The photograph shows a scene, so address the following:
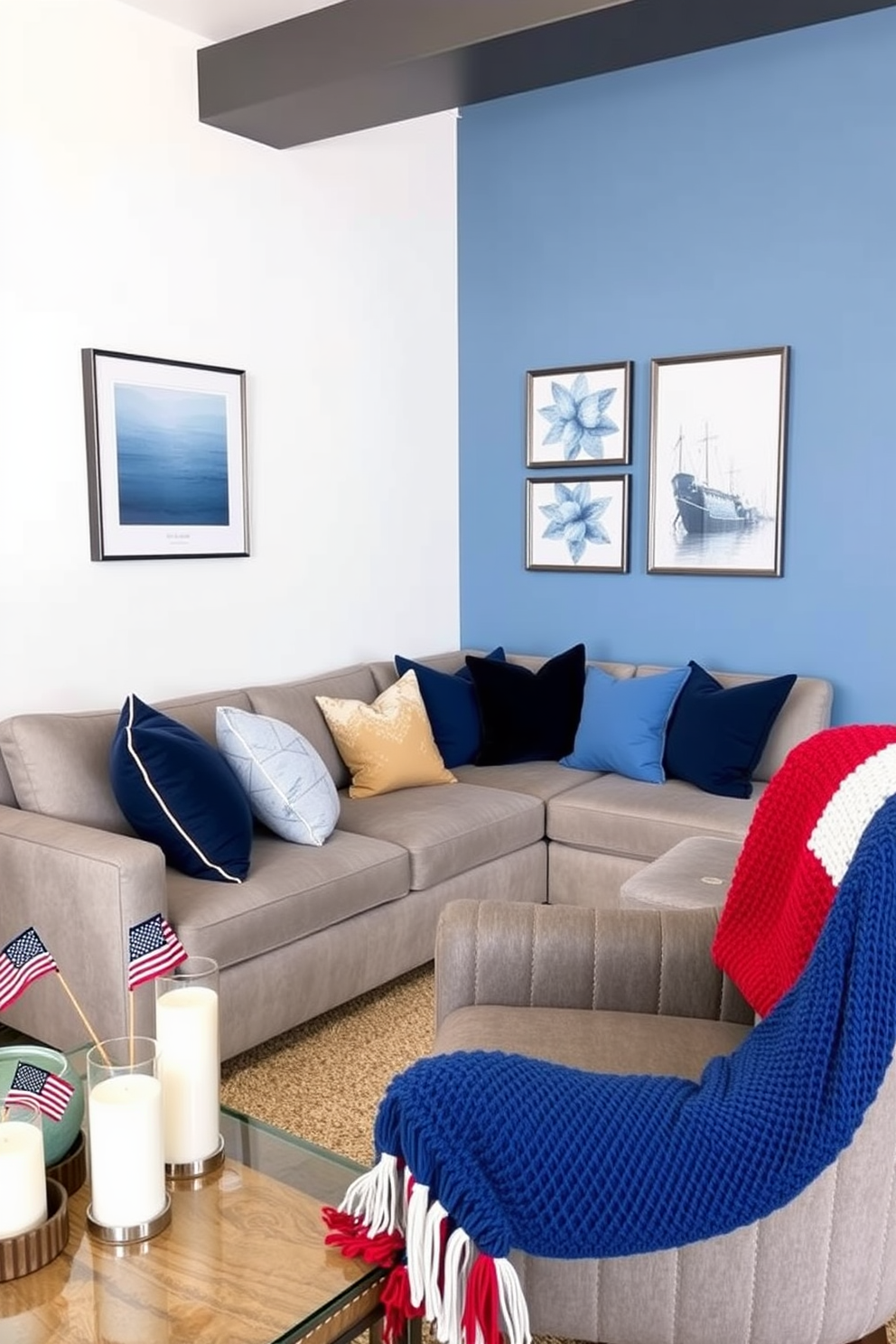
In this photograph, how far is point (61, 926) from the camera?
8.36 feet

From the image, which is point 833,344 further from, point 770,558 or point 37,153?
point 37,153

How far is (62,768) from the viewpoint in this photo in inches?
112

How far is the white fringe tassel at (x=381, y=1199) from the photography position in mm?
1388

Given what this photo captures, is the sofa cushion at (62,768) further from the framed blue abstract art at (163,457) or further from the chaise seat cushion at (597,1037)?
the chaise seat cushion at (597,1037)

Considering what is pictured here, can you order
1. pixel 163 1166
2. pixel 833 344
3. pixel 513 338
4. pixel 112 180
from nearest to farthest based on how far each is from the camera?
1. pixel 163 1166
2. pixel 112 180
3. pixel 833 344
4. pixel 513 338

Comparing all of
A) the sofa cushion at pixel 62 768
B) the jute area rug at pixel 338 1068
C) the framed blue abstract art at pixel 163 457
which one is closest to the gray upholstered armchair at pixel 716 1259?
the jute area rug at pixel 338 1068

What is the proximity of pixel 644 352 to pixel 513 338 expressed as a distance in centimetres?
59

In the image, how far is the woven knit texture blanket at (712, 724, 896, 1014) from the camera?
1.52 metres

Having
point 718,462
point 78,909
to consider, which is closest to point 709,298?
point 718,462

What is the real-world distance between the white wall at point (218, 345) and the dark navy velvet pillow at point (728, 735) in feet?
4.15

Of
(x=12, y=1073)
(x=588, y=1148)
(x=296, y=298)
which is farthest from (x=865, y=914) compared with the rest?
(x=296, y=298)

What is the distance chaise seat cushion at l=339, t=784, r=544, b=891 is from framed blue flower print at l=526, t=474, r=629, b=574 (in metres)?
1.14

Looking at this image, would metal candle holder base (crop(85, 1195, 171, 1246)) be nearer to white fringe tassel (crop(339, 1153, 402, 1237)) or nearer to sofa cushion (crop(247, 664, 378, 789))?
white fringe tassel (crop(339, 1153, 402, 1237))

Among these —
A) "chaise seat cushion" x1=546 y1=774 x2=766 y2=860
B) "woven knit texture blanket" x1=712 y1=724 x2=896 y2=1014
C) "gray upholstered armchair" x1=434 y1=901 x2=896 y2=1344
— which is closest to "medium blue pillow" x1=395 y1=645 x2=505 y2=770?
"chaise seat cushion" x1=546 y1=774 x2=766 y2=860
